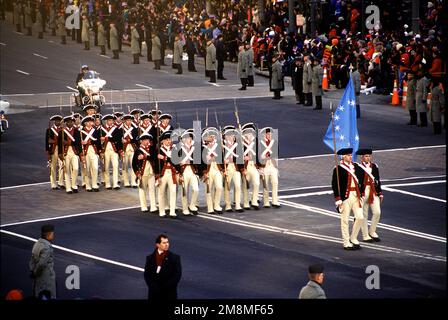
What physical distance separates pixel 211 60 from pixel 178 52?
3.03 meters

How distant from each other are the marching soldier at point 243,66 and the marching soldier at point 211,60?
7.48ft

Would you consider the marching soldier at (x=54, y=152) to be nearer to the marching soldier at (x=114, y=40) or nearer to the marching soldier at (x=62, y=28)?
the marching soldier at (x=114, y=40)

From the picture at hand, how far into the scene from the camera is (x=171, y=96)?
4806 centimetres

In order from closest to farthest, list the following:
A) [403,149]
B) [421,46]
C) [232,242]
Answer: [232,242], [403,149], [421,46]

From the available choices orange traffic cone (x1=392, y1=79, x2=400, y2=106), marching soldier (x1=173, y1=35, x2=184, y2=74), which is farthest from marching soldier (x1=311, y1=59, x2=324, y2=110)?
marching soldier (x1=173, y1=35, x2=184, y2=74)

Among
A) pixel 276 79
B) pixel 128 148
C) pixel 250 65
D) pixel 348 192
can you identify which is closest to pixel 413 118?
pixel 276 79

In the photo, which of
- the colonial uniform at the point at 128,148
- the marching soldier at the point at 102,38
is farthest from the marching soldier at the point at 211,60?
the colonial uniform at the point at 128,148

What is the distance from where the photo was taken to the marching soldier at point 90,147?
32.5 metres

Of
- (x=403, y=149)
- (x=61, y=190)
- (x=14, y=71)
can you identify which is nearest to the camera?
(x=61, y=190)

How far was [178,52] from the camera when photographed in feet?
177

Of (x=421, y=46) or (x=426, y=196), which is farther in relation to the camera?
(x=421, y=46)

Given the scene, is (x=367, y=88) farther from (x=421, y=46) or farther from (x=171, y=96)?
(x=171, y=96)
